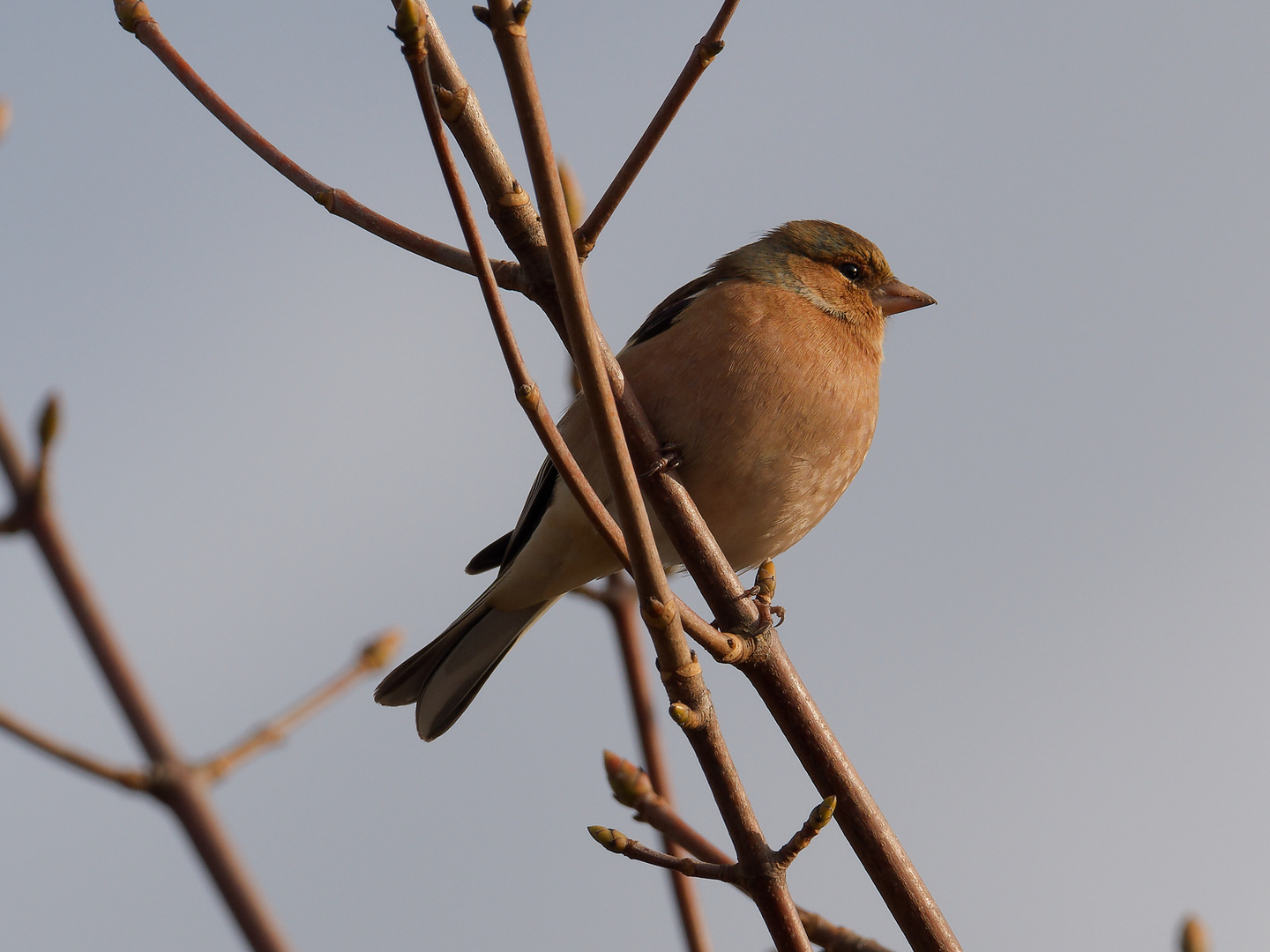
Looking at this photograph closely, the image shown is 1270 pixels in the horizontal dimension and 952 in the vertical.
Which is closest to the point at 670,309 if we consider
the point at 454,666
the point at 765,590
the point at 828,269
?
the point at 828,269

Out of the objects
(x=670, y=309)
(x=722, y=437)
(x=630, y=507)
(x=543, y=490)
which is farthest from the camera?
(x=670, y=309)

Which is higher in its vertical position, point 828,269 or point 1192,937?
point 828,269

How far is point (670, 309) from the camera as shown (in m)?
5.47

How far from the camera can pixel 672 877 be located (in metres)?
3.32

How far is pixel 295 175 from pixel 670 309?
2.57 meters

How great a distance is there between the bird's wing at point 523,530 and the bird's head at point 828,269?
52.6 inches

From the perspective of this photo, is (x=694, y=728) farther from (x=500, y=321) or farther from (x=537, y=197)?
(x=537, y=197)

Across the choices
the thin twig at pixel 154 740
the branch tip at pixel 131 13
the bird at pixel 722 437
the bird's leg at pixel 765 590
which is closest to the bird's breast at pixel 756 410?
the bird at pixel 722 437

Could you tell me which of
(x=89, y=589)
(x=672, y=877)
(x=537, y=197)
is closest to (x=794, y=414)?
(x=672, y=877)

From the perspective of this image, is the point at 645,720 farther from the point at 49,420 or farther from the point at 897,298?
the point at 897,298

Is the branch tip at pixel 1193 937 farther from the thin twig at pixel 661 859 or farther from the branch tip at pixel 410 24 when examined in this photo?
the branch tip at pixel 410 24

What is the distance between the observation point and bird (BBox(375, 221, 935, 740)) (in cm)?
450

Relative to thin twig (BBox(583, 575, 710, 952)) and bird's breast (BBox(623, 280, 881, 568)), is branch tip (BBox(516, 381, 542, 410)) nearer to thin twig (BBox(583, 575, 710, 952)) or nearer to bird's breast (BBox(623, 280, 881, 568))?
thin twig (BBox(583, 575, 710, 952))

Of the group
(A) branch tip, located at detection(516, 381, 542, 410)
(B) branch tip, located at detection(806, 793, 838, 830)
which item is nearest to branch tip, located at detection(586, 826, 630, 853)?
(B) branch tip, located at detection(806, 793, 838, 830)
